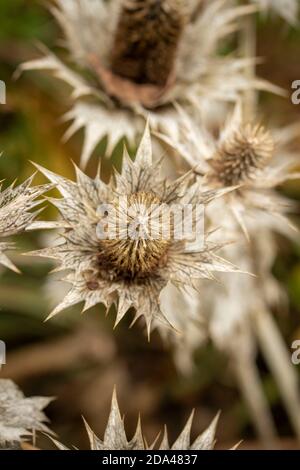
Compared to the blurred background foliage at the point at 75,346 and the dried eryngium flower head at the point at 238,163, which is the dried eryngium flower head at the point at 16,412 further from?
the blurred background foliage at the point at 75,346

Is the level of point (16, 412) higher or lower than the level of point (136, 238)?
lower

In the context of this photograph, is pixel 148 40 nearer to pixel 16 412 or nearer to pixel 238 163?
pixel 238 163

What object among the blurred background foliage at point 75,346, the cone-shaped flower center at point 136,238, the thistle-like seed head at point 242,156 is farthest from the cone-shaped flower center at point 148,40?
the cone-shaped flower center at point 136,238

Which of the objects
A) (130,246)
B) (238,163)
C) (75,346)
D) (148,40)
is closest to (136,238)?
(130,246)

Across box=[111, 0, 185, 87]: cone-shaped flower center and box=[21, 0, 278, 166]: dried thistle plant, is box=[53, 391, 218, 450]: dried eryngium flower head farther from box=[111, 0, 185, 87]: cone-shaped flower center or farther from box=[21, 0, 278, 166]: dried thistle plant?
box=[111, 0, 185, 87]: cone-shaped flower center

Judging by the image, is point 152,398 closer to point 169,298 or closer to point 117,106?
point 169,298

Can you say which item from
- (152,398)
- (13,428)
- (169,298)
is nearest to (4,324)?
(152,398)

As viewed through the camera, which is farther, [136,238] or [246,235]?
[246,235]
